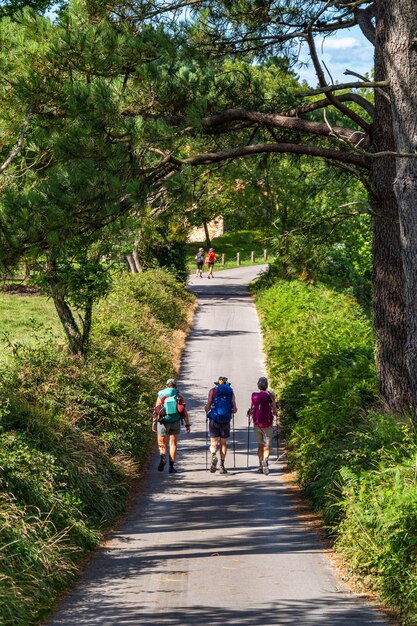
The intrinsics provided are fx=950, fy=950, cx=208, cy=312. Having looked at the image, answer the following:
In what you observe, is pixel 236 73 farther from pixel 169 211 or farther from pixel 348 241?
pixel 348 241

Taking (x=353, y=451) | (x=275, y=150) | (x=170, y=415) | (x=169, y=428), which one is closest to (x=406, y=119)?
(x=275, y=150)

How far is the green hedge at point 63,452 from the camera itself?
9.76 metres

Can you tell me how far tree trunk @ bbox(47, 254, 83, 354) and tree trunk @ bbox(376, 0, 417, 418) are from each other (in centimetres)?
739

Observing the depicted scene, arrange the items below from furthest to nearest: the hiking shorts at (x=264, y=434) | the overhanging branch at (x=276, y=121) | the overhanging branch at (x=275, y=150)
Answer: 1. the hiking shorts at (x=264, y=434)
2. the overhanging branch at (x=276, y=121)
3. the overhanging branch at (x=275, y=150)

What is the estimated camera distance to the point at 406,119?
11.3 meters

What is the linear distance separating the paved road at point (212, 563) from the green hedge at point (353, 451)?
393mm

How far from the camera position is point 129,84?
13750mm

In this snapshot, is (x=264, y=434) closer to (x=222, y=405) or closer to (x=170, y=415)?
(x=222, y=405)

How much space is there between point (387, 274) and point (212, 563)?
5.52 metres

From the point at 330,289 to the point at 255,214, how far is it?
6.22 meters

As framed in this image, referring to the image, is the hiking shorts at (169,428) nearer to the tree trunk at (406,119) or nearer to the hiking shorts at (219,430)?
the hiking shorts at (219,430)

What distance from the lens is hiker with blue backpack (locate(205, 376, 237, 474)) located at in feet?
53.1

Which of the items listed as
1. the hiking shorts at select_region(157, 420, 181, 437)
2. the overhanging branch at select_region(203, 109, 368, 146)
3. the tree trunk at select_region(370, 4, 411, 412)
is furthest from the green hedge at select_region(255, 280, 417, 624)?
the overhanging branch at select_region(203, 109, 368, 146)

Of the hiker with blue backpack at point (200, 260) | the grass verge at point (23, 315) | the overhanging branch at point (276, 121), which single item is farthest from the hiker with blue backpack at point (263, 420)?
the hiker with blue backpack at point (200, 260)
